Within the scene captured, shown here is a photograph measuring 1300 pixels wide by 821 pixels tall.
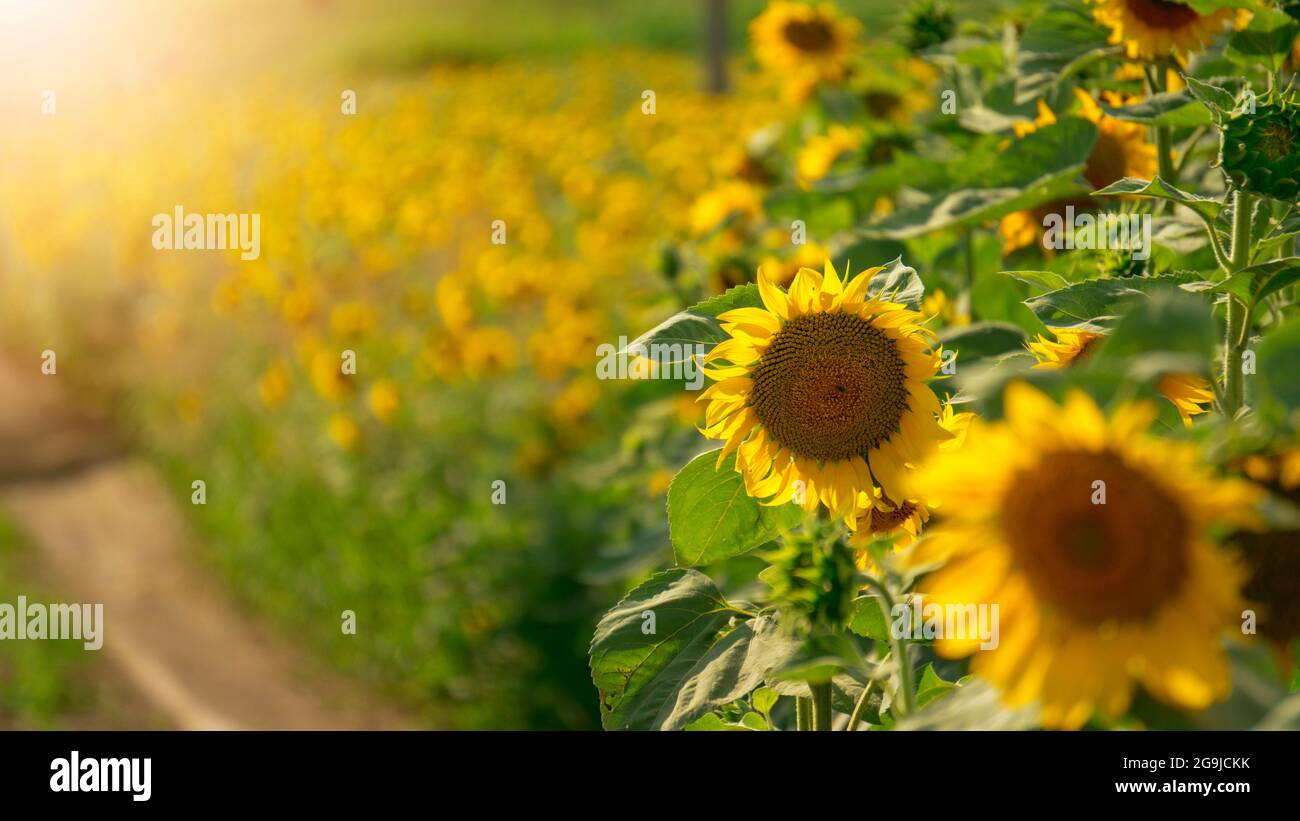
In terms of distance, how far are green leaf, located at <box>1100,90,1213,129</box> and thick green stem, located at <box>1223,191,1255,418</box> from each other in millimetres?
120

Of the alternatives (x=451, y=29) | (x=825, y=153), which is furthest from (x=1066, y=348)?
(x=451, y=29)

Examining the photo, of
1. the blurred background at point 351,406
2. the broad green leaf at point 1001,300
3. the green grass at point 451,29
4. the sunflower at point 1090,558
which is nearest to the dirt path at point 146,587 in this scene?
the blurred background at point 351,406

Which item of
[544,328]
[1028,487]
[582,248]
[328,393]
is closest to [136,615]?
[328,393]

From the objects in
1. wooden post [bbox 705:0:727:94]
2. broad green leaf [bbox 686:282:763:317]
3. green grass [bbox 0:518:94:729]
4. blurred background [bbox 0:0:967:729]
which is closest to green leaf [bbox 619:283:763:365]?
broad green leaf [bbox 686:282:763:317]

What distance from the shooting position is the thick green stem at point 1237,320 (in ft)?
2.97

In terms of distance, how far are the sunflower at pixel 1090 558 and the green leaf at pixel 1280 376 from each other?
43 mm

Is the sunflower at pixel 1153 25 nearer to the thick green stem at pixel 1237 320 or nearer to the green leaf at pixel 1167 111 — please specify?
the green leaf at pixel 1167 111

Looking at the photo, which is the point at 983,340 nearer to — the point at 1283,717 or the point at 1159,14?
the point at 1159,14

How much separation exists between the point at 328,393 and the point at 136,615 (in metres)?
1.06

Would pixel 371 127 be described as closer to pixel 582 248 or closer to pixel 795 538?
pixel 582 248

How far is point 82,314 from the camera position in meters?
6.11

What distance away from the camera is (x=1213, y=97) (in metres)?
0.99

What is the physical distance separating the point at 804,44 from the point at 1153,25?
1.23 m

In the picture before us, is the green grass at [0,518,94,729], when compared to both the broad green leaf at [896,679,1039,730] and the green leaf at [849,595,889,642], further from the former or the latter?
the broad green leaf at [896,679,1039,730]
